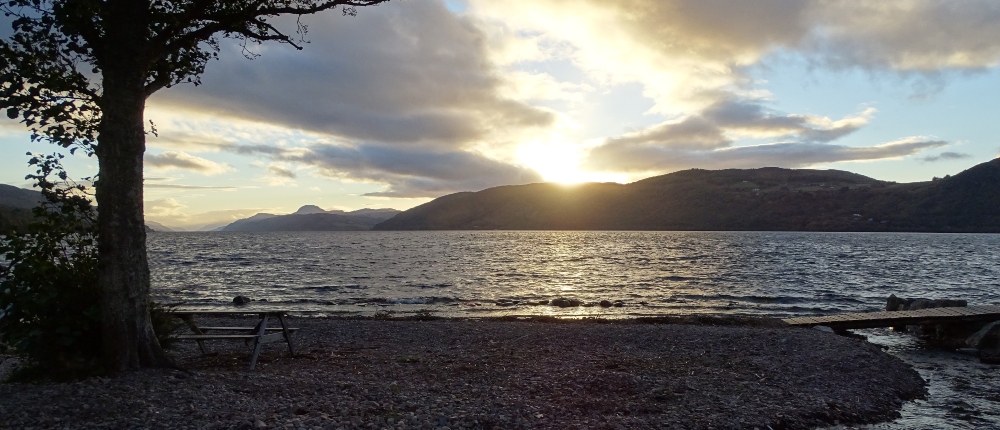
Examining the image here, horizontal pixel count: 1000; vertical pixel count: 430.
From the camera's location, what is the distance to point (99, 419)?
7809 mm

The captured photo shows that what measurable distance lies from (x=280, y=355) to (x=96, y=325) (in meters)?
4.72

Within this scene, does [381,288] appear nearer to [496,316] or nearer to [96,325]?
[496,316]

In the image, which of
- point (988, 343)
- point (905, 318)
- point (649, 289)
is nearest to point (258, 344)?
point (988, 343)

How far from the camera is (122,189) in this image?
9.83 metres

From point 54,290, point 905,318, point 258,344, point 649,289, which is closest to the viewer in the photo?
point 54,290

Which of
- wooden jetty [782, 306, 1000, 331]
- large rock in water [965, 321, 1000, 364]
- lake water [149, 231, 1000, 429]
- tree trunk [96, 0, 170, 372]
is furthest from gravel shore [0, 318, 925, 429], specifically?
wooden jetty [782, 306, 1000, 331]

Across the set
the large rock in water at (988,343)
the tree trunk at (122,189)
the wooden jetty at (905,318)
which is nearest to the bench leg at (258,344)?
the tree trunk at (122,189)

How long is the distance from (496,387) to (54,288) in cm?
791

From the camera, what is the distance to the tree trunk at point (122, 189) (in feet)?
32.1

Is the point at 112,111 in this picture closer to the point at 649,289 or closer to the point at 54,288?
the point at 54,288

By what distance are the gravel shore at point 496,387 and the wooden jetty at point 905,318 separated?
4.71 m

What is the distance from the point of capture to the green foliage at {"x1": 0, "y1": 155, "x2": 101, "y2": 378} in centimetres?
961

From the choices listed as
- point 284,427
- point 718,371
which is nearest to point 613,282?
point 718,371

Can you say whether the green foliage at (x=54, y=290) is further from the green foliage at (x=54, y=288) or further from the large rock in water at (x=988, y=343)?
the large rock in water at (x=988, y=343)
